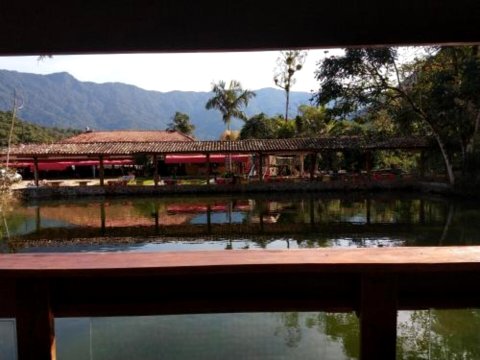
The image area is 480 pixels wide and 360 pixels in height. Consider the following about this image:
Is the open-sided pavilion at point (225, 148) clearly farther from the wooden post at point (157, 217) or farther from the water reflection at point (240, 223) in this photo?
the wooden post at point (157, 217)

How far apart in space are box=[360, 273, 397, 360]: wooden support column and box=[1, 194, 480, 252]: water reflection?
408 inches

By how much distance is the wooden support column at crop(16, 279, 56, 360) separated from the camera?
2064 millimetres

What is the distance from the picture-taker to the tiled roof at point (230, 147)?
27.1 metres

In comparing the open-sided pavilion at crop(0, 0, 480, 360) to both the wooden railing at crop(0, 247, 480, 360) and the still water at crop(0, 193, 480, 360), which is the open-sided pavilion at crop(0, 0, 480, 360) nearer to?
the wooden railing at crop(0, 247, 480, 360)

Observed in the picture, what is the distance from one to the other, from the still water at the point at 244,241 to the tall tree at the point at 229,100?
51.9 ft

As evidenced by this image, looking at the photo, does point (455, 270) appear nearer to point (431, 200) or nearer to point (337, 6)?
point (337, 6)

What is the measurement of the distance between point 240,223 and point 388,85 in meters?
12.4

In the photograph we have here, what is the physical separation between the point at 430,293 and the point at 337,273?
1.46ft

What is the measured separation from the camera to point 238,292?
6.93 feet

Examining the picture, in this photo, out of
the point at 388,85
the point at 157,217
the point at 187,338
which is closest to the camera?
the point at 187,338

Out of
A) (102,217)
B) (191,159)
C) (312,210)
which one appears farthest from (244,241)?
(191,159)

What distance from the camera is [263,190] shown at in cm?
2655

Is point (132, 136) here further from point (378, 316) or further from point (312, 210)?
point (378, 316)

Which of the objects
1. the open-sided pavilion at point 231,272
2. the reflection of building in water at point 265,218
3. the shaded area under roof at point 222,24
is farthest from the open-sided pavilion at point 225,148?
the open-sided pavilion at point 231,272
